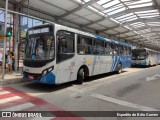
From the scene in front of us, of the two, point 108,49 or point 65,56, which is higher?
point 108,49

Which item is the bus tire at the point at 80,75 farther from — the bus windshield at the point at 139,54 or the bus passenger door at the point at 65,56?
the bus windshield at the point at 139,54

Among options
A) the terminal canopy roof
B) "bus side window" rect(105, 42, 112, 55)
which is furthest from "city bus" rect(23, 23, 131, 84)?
the terminal canopy roof

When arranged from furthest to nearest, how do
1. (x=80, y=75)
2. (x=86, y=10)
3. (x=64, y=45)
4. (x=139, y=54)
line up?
(x=139, y=54) → (x=86, y=10) → (x=80, y=75) → (x=64, y=45)

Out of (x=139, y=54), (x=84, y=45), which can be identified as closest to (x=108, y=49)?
(x=84, y=45)

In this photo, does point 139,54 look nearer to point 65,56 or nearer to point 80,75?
point 80,75

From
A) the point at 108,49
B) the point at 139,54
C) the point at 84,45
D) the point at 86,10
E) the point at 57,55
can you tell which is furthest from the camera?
the point at 139,54

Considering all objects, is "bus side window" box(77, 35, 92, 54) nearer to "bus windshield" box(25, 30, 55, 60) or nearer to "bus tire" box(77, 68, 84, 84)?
"bus tire" box(77, 68, 84, 84)

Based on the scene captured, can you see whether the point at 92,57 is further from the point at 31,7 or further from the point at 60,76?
the point at 31,7

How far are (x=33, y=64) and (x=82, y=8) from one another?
1001cm

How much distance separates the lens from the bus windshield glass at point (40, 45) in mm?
7461

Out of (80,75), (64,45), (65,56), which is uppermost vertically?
(64,45)

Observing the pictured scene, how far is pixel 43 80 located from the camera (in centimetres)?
748

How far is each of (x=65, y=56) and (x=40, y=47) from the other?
3.90 ft

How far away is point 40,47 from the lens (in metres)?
7.72
